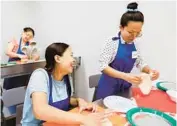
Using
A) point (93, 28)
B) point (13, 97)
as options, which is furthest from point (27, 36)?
point (13, 97)

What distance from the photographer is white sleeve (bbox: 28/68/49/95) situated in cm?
101

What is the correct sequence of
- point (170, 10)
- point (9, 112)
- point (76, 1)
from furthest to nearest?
point (76, 1)
point (9, 112)
point (170, 10)

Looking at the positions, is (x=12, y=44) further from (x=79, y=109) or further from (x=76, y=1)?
(x=79, y=109)

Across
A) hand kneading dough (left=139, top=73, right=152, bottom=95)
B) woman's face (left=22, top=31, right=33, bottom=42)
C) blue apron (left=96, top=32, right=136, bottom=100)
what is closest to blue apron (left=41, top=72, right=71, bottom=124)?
blue apron (left=96, top=32, right=136, bottom=100)

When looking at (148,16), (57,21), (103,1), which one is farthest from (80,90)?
(148,16)

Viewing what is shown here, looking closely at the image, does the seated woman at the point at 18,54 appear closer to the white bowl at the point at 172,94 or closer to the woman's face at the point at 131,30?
the woman's face at the point at 131,30

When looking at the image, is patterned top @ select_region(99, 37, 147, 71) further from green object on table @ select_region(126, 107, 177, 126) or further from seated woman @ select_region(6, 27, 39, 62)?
seated woman @ select_region(6, 27, 39, 62)

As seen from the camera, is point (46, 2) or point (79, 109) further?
point (46, 2)

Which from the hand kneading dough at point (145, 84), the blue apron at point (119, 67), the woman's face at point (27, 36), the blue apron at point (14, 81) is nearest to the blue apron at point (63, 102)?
the blue apron at point (119, 67)

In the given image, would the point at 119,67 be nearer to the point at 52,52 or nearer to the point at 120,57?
the point at 120,57

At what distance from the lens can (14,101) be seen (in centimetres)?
135

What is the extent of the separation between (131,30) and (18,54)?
1.77 m

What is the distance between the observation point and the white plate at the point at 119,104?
104 cm

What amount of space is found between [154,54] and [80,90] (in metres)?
1.18
